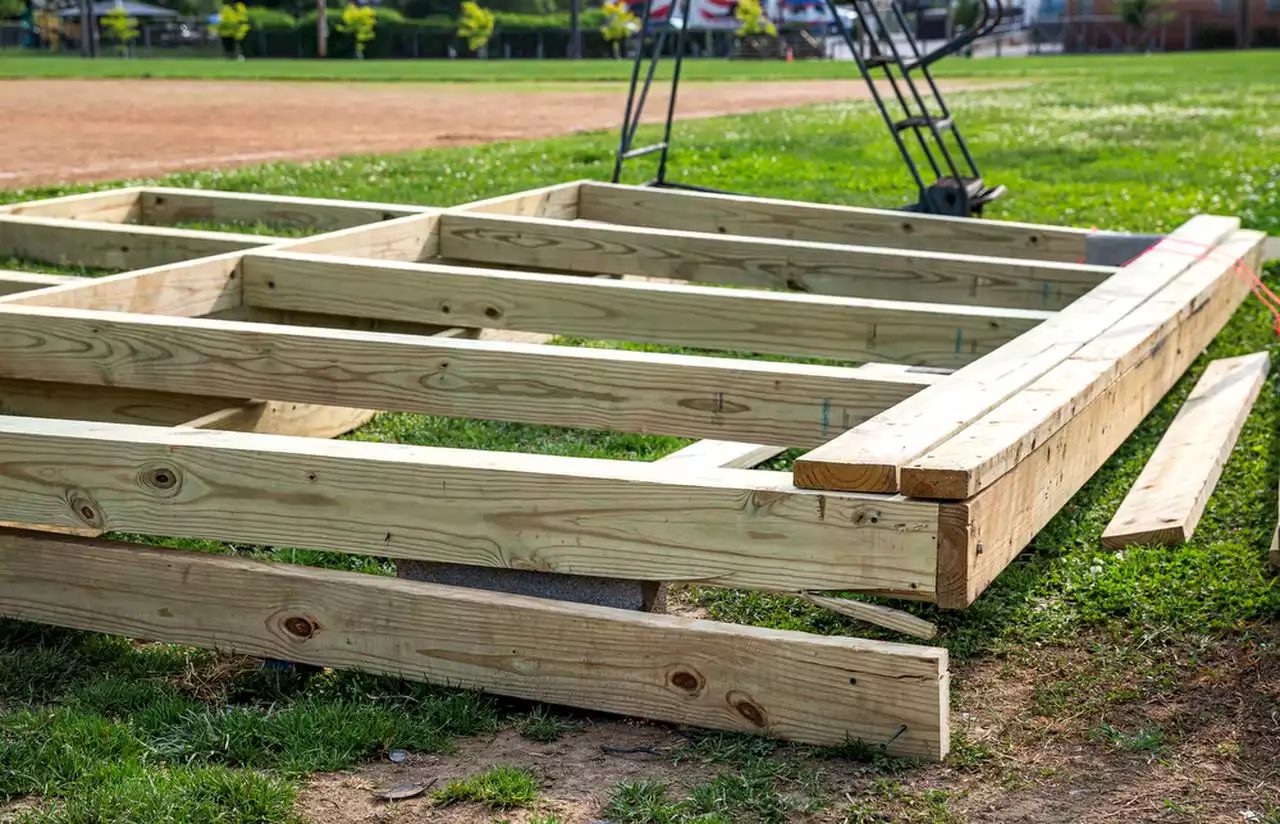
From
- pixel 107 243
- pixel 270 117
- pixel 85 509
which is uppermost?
pixel 270 117

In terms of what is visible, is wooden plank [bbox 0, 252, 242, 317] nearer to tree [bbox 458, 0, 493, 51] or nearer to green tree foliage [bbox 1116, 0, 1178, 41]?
tree [bbox 458, 0, 493, 51]

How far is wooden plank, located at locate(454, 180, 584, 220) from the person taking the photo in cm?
686

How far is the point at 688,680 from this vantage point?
3.00 metres

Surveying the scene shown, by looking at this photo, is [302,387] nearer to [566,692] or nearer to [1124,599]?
[566,692]

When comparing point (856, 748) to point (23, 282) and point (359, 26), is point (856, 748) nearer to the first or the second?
point (23, 282)

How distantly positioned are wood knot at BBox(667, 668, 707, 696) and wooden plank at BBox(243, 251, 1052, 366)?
175 centimetres

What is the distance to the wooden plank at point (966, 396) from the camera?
284 cm

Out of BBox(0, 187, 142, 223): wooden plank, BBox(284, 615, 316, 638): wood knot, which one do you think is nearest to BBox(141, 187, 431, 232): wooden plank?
BBox(0, 187, 142, 223): wooden plank

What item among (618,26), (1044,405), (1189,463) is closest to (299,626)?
(1044,405)

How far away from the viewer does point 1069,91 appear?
89.9 ft

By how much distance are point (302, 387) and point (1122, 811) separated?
2.42m

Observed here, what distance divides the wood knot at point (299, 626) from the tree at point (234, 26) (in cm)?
6222

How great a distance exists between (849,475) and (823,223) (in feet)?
14.4

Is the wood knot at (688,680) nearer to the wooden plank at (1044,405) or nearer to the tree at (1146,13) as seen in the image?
the wooden plank at (1044,405)
